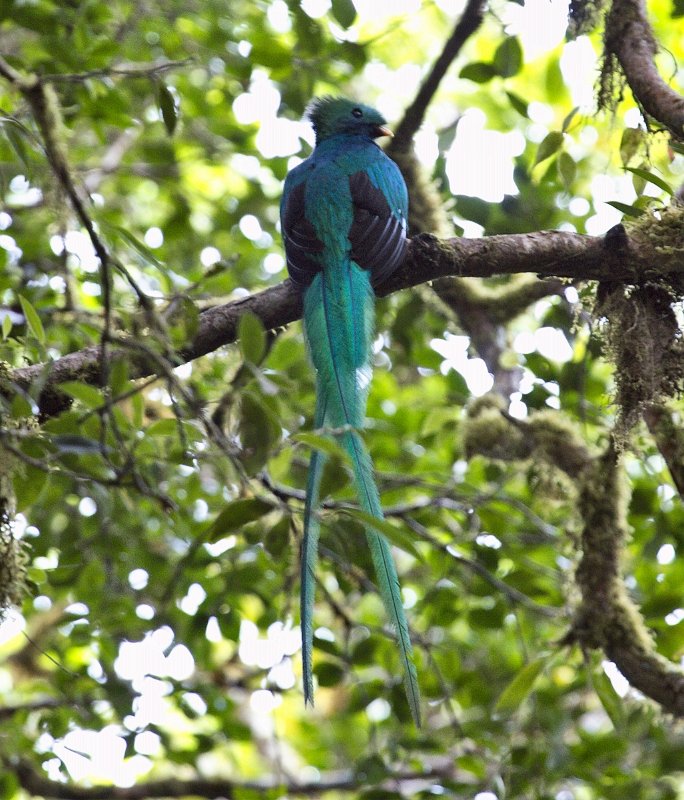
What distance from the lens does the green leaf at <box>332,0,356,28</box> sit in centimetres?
342

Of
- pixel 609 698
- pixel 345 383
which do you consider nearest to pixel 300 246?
pixel 345 383

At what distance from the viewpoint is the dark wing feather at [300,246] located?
270 cm

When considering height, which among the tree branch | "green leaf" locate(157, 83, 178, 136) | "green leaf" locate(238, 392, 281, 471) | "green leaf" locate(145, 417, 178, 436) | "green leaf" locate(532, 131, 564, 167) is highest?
the tree branch

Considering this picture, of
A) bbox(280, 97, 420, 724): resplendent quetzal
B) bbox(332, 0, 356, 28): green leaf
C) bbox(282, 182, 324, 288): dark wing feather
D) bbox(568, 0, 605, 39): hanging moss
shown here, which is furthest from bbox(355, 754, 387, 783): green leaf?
bbox(332, 0, 356, 28): green leaf

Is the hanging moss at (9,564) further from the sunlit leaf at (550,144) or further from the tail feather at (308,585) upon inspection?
the sunlit leaf at (550,144)

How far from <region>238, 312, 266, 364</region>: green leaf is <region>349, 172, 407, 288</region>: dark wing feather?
0.95m

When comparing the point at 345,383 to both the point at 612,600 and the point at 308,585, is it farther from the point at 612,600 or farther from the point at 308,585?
the point at 612,600

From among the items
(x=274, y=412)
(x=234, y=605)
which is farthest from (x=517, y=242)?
(x=234, y=605)

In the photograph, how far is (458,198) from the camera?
12.4ft

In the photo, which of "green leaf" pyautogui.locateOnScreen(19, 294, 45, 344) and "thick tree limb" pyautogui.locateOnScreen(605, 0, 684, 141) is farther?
"thick tree limb" pyautogui.locateOnScreen(605, 0, 684, 141)

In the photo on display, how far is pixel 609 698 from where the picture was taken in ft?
9.35

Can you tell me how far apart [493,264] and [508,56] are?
150 cm

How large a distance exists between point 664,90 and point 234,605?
241 centimetres

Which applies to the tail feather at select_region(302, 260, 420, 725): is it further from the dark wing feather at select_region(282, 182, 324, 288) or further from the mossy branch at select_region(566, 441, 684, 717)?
the mossy branch at select_region(566, 441, 684, 717)
